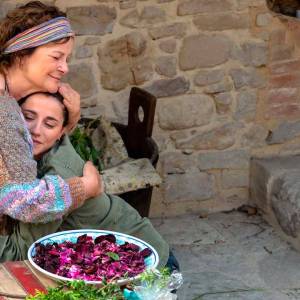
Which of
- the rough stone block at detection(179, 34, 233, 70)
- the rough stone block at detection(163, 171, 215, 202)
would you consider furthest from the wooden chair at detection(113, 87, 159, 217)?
the rough stone block at detection(163, 171, 215, 202)

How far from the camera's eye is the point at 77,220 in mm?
2732

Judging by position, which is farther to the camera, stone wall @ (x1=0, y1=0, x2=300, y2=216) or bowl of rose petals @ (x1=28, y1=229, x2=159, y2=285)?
stone wall @ (x1=0, y1=0, x2=300, y2=216)

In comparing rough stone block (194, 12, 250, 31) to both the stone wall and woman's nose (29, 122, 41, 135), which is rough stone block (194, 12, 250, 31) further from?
woman's nose (29, 122, 41, 135)

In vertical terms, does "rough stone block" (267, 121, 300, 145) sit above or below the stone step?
above

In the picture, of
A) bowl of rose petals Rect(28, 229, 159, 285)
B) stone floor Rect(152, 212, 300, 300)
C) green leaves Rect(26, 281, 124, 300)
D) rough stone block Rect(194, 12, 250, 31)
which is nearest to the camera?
green leaves Rect(26, 281, 124, 300)

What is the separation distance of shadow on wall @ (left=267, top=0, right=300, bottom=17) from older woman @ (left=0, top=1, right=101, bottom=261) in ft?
8.72

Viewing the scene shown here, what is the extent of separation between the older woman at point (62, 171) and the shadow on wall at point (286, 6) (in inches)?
106

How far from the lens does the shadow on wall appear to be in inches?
200

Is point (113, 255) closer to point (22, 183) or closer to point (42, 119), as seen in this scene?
point (22, 183)

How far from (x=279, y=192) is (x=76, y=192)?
2.51 metres

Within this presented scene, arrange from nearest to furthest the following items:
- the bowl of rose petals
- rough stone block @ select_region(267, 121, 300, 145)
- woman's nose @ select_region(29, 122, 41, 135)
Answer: the bowl of rose petals
woman's nose @ select_region(29, 122, 41, 135)
rough stone block @ select_region(267, 121, 300, 145)

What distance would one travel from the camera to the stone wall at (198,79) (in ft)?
15.3

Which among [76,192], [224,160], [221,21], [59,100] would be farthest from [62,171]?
[224,160]

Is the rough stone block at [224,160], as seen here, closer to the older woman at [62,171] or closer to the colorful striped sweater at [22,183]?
the older woman at [62,171]
